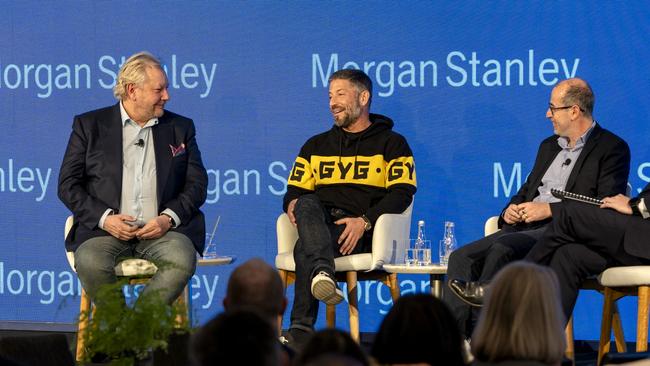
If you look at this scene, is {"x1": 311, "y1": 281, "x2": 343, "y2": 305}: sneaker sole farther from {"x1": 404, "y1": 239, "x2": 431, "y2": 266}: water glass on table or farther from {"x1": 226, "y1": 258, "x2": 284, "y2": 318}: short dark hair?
{"x1": 226, "y1": 258, "x2": 284, "y2": 318}: short dark hair

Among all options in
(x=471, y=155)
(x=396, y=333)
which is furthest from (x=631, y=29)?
(x=396, y=333)

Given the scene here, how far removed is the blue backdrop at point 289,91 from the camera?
19.8ft

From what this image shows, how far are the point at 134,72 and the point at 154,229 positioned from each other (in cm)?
78

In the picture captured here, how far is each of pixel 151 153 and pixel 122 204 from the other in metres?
0.28

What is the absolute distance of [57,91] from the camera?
6875 millimetres

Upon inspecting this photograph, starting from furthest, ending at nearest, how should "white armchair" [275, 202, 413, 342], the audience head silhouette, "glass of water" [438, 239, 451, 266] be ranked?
"glass of water" [438, 239, 451, 266]
"white armchair" [275, 202, 413, 342]
the audience head silhouette

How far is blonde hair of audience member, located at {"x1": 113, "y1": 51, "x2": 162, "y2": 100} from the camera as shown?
5316 mm

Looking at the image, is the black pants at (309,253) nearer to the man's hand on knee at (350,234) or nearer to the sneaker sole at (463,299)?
the man's hand on knee at (350,234)

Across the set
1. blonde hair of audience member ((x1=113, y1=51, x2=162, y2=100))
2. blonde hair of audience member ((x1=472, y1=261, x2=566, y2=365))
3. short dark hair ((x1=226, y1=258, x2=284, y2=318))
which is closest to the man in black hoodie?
blonde hair of audience member ((x1=113, y1=51, x2=162, y2=100))

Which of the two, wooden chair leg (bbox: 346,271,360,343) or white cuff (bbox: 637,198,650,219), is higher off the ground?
white cuff (bbox: 637,198,650,219)

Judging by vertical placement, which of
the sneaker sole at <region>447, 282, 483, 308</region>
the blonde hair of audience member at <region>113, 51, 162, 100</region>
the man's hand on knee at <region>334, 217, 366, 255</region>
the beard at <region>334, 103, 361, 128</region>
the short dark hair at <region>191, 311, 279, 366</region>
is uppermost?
the blonde hair of audience member at <region>113, 51, 162, 100</region>

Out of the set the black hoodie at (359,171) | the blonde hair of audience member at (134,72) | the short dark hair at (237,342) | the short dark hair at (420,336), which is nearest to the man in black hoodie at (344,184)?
the black hoodie at (359,171)

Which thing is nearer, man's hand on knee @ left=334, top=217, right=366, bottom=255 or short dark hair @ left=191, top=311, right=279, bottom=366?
short dark hair @ left=191, top=311, right=279, bottom=366

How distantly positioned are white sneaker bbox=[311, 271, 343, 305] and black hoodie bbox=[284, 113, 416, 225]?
0.54m
